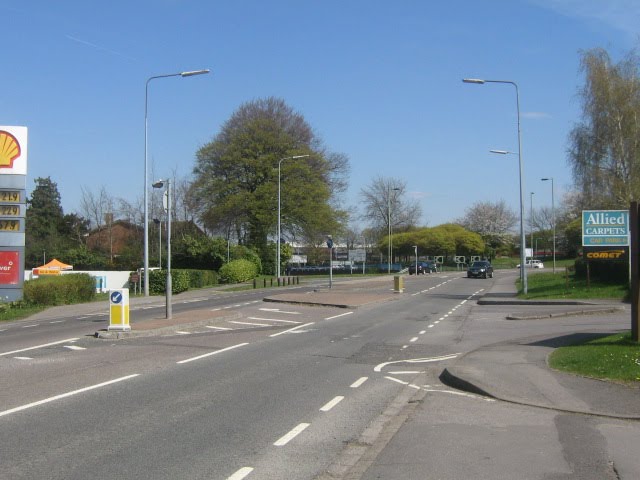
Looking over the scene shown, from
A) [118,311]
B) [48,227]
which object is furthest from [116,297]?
[48,227]

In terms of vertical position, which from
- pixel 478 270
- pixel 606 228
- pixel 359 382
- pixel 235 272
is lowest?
pixel 359 382

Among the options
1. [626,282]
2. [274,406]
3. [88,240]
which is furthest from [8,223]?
[88,240]

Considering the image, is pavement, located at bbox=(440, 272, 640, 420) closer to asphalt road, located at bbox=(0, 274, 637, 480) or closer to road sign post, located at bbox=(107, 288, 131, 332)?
asphalt road, located at bbox=(0, 274, 637, 480)

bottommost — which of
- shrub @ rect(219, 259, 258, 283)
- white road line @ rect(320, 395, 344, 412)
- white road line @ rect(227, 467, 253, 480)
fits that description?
white road line @ rect(320, 395, 344, 412)

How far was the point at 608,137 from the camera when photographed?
46.8m

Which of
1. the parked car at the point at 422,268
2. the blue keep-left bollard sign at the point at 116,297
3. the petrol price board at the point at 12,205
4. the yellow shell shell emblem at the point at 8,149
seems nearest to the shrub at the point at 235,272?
the parked car at the point at 422,268

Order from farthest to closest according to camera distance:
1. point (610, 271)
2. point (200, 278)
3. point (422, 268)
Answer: point (422, 268) < point (200, 278) < point (610, 271)

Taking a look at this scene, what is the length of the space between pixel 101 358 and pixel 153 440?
6.81 meters

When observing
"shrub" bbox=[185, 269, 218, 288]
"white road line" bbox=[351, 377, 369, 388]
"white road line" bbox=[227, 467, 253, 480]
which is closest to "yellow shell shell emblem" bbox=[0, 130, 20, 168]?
"shrub" bbox=[185, 269, 218, 288]

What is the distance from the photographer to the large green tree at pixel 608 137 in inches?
1778

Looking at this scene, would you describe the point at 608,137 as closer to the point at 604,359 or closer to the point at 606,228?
the point at 606,228

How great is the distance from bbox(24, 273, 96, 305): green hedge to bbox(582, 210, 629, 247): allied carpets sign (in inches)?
950

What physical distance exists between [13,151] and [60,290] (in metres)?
7.40

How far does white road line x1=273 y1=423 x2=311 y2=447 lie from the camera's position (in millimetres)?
6902
